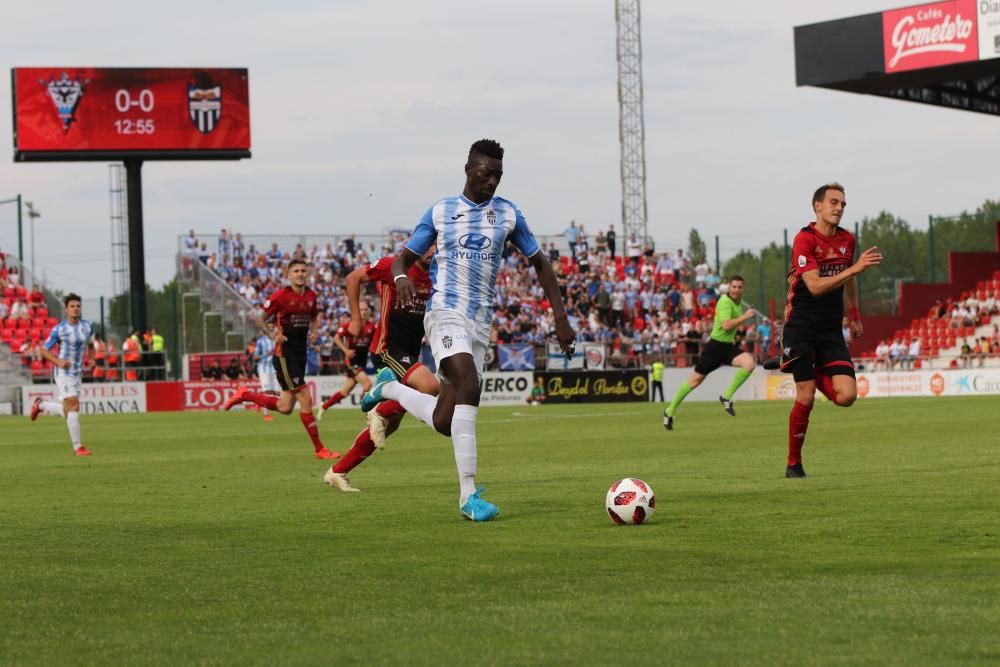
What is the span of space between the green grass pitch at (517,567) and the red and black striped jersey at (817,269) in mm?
1363

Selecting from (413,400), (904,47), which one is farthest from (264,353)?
(413,400)

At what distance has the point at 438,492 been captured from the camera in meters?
12.5

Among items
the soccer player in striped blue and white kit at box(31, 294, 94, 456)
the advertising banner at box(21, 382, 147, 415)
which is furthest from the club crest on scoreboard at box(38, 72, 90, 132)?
the soccer player in striped blue and white kit at box(31, 294, 94, 456)

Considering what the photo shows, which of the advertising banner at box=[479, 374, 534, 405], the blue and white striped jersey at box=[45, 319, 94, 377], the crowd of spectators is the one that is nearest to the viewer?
the blue and white striped jersey at box=[45, 319, 94, 377]

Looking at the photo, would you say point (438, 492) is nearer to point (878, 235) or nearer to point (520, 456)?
point (520, 456)

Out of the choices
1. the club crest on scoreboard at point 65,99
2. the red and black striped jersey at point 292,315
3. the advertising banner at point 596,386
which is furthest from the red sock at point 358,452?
the club crest on scoreboard at point 65,99

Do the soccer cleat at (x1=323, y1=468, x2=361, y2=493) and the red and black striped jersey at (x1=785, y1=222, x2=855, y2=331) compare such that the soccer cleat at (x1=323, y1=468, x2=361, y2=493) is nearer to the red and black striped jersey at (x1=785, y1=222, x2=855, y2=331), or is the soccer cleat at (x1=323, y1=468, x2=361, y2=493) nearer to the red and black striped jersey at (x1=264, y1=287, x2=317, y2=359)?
the red and black striped jersey at (x1=785, y1=222, x2=855, y2=331)

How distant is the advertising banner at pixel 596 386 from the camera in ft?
149

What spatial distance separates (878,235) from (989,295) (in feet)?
68.6

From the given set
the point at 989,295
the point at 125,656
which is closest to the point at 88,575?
the point at 125,656

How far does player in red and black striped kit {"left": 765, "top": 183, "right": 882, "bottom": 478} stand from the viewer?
12742mm

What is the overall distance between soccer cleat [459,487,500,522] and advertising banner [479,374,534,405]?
36.8 metres

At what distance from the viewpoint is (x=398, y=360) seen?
13.6 metres

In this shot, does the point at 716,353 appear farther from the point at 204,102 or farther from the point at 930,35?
the point at 204,102
